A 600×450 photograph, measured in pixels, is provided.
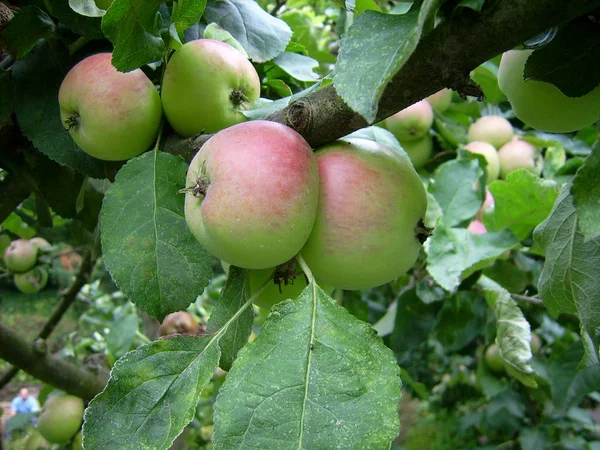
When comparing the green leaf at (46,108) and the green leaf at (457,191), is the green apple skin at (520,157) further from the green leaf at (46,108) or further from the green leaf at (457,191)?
the green leaf at (46,108)

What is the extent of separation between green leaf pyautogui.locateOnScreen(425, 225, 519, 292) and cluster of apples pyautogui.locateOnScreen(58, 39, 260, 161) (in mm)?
532

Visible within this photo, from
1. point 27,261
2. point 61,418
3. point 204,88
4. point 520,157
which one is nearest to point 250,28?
point 204,88

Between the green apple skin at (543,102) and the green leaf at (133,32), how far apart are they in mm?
384

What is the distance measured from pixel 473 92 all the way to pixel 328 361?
0.94ft

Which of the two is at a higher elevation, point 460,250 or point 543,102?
point 543,102

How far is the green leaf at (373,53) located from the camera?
40 centimetres

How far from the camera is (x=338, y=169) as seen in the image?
58 cm

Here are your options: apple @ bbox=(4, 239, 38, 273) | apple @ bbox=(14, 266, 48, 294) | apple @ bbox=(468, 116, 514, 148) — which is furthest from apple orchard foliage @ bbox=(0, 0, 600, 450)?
apple @ bbox=(14, 266, 48, 294)

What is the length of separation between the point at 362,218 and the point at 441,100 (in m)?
1.12

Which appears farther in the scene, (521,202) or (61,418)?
(61,418)

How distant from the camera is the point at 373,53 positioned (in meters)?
0.44

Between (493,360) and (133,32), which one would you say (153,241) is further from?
(493,360)

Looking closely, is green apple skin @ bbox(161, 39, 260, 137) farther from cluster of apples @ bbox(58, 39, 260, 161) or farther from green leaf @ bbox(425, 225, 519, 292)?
green leaf @ bbox(425, 225, 519, 292)

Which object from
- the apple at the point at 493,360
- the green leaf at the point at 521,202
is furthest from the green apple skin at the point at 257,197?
the apple at the point at 493,360
